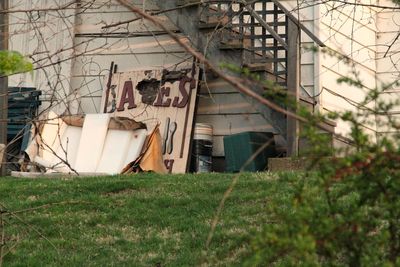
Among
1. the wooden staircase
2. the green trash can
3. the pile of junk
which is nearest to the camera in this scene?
the wooden staircase

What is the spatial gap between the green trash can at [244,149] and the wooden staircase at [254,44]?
371 mm

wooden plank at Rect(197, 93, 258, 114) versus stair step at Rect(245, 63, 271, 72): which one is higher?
stair step at Rect(245, 63, 271, 72)

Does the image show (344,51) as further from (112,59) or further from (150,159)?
(112,59)

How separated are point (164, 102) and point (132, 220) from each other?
182 inches

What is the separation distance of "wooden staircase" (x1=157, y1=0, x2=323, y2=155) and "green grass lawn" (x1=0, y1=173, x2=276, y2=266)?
1.87 metres

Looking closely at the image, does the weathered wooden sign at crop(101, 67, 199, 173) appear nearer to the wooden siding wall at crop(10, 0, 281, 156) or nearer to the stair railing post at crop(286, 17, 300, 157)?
the wooden siding wall at crop(10, 0, 281, 156)

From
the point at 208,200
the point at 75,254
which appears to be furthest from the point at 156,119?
the point at 75,254

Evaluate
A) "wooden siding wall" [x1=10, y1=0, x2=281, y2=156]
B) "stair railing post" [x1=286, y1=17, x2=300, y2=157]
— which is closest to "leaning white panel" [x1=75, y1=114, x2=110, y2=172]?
"wooden siding wall" [x1=10, y1=0, x2=281, y2=156]

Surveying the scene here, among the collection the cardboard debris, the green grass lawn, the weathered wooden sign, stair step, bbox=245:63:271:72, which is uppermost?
stair step, bbox=245:63:271:72

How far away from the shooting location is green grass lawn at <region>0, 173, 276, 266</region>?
6.86m

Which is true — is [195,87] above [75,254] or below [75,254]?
above

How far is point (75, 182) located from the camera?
30.9 feet

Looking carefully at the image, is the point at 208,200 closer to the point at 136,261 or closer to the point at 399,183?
the point at 136,261

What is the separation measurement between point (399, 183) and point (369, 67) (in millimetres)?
9818
